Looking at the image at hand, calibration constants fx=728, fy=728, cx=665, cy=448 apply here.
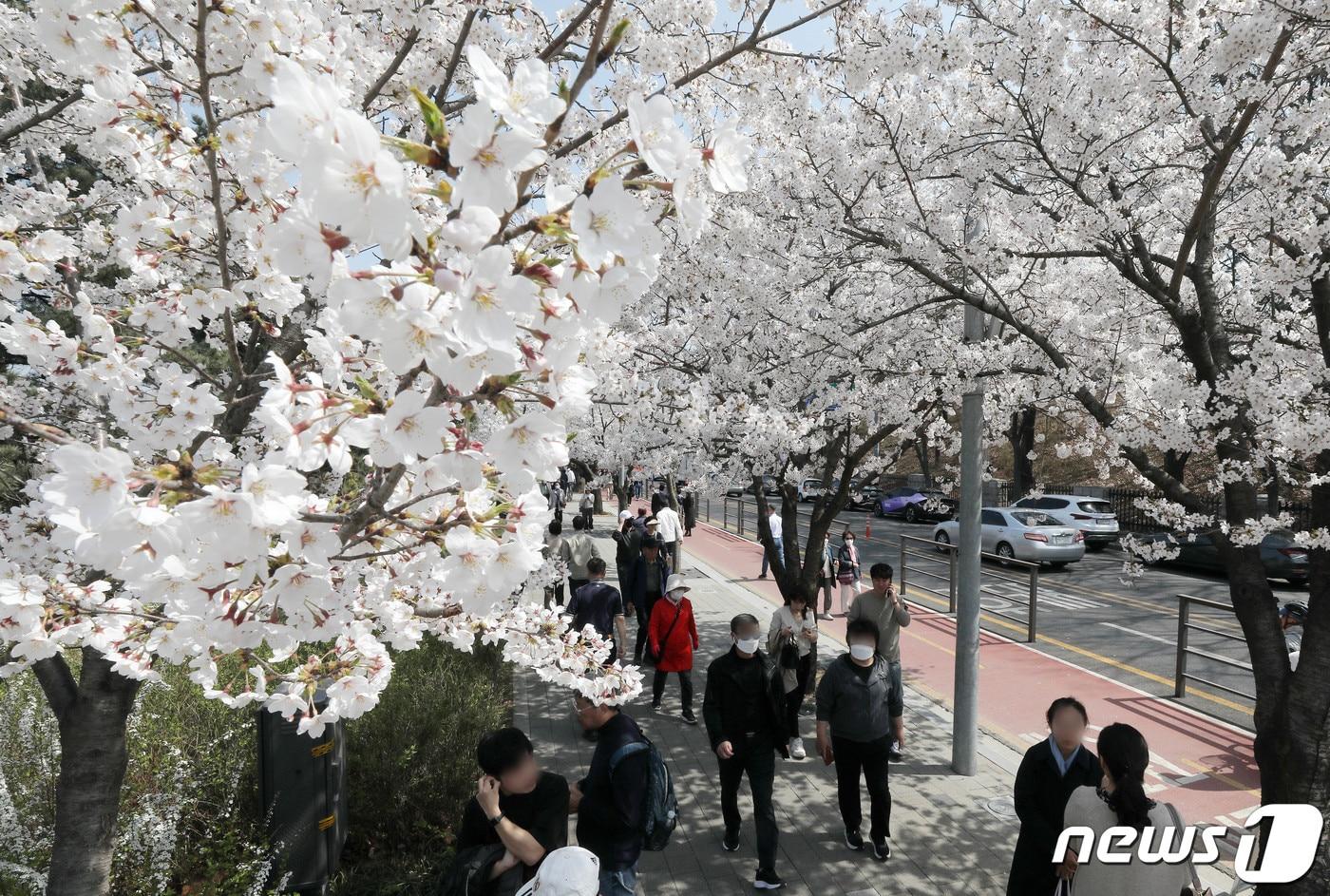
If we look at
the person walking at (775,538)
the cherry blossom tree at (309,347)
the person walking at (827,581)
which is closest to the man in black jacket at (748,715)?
the cherry blossom tree at (309,347)

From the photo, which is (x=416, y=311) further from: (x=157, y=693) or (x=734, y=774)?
(x=157, y=693)

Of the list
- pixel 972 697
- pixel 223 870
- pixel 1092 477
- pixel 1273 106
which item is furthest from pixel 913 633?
pixel 1092 477

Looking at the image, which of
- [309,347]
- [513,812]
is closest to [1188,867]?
[513,812]

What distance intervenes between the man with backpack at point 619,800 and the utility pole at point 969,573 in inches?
143

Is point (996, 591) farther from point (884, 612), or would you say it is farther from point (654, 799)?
point (654, 799)

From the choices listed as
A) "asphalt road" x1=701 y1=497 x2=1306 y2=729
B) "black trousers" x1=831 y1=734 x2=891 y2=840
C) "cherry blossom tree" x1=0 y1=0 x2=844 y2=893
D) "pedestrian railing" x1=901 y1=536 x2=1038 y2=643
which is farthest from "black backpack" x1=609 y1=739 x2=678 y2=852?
"pedestrian railing" x1=901 y1=536 x2=1038 y2=643

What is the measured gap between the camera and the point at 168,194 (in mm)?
2984

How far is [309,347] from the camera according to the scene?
7.12ft

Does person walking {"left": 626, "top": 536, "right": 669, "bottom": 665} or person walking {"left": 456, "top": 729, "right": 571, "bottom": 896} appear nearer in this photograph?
person walking {"left": 456, "top": 729, "right": 571, "bottom": 896}

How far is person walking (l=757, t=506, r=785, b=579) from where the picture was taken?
8750 mm

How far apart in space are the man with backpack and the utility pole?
12.0ft

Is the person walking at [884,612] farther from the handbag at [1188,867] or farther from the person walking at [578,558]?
the person walking at [578,558]

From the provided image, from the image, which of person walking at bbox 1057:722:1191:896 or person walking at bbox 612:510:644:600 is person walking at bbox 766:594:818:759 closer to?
person walking at bbox 1057:722:1191:896

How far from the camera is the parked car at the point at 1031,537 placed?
56.6 feet
